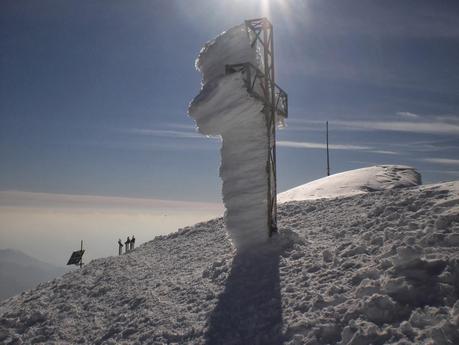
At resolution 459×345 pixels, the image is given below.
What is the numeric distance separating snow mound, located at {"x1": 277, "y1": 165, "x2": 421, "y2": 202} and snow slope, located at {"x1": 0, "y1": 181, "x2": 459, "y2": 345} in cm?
234

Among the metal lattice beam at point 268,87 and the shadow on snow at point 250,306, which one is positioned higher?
the metal lattice beam at point 268,87

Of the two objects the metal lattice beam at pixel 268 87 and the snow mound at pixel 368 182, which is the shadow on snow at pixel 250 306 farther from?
the snow mound at pixel 368 182

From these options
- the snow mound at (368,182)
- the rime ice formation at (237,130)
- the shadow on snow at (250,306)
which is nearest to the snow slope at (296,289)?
the shadow on snow at (250,306)

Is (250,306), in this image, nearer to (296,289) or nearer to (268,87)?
(296,289)

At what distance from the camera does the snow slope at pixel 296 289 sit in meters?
8.66

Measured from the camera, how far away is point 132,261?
71.1 ft

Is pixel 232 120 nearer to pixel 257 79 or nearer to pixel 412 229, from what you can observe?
pixel 257 79

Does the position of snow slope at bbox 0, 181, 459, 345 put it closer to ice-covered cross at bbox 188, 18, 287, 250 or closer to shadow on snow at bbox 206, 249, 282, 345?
shadow on snow at bbox 206, 249, 282, 345

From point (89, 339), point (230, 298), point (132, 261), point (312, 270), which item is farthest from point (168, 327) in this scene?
point (132, 261)

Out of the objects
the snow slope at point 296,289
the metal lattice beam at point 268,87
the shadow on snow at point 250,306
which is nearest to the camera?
the snow slope at point 296,289

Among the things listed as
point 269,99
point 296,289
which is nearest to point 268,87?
point 269,99

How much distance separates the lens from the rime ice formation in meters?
16.3

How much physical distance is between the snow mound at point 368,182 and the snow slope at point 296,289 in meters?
2.34

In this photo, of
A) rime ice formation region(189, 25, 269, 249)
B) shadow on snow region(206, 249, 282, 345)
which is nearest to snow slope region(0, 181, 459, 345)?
shadow on snow region(206, 249, 282, 345)
